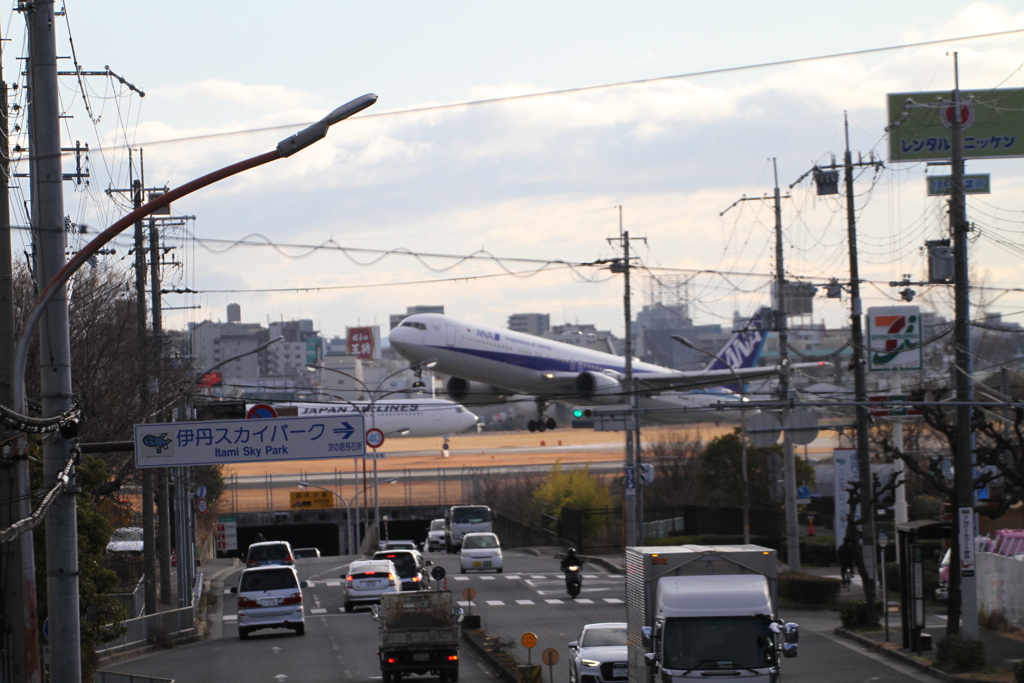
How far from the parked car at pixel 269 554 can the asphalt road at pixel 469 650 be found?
4.89 ft

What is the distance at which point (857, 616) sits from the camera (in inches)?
1043

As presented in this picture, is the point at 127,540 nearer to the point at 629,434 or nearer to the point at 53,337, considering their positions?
the point at 629,434

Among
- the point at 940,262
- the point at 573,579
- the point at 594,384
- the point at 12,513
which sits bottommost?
the point at 573,579

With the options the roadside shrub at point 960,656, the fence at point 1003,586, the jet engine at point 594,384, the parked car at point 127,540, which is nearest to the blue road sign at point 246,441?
the roadside shrub at point 960,656

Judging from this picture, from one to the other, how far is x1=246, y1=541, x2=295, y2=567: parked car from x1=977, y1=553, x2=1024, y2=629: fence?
2345cm

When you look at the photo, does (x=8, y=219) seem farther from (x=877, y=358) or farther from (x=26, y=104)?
(x=877, y=358)

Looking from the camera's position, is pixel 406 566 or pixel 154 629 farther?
pixel 406 566

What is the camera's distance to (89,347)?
2703 cm

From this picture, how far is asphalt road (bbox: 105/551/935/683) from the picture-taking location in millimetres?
22344

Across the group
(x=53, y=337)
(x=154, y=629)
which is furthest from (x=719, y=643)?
(x=154, y=629)

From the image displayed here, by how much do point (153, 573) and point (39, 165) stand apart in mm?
20343

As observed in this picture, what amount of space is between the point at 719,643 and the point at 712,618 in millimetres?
316

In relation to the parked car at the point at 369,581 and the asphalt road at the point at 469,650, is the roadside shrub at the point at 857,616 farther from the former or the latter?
the parked car at the point at 369,581

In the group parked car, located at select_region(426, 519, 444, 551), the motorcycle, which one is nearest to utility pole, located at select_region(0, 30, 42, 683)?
the motorcycle
